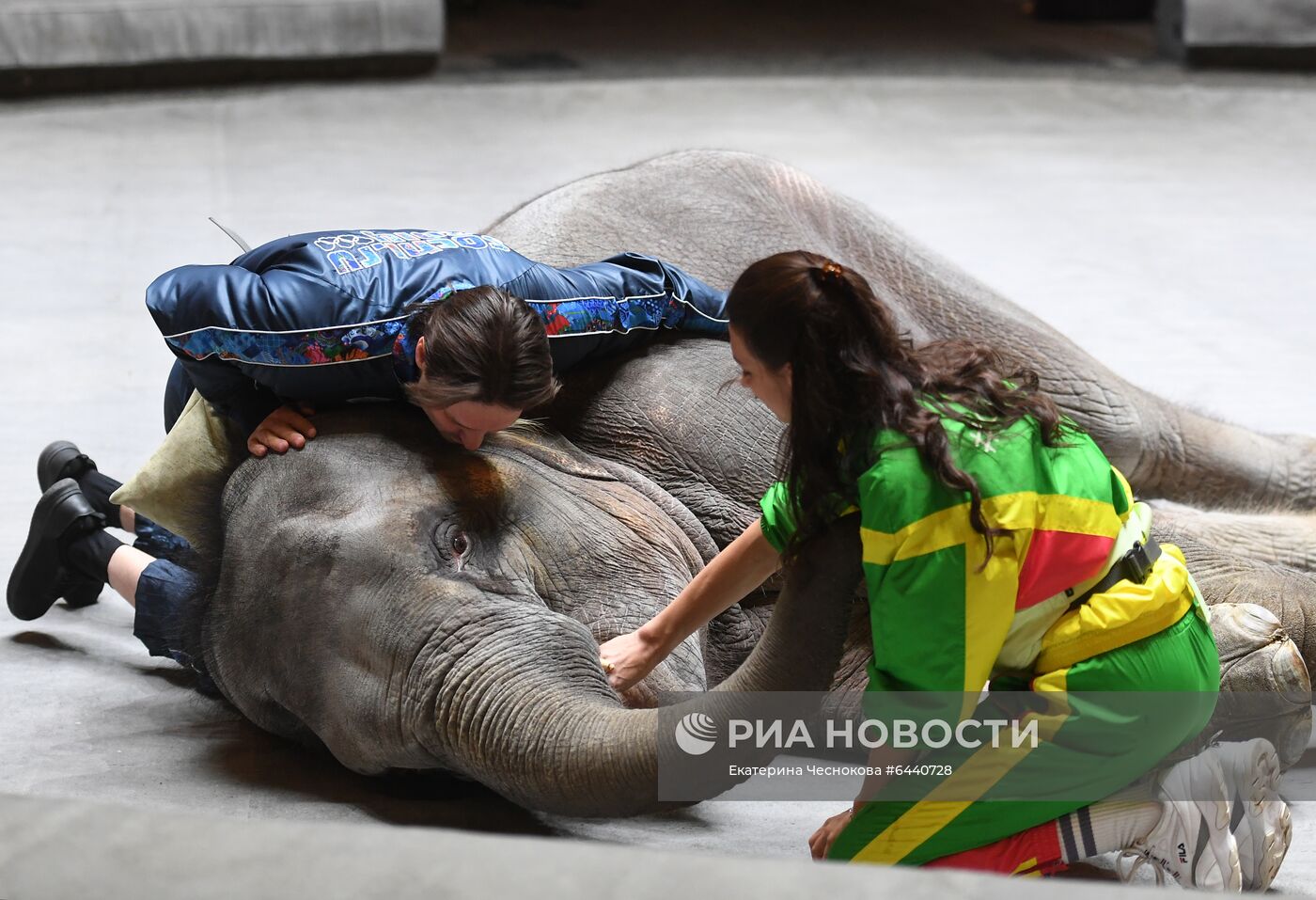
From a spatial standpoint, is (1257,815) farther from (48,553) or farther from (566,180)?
(566,180)

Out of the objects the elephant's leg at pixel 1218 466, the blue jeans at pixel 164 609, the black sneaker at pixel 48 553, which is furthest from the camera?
the elephant's leg at pixel 1218 466

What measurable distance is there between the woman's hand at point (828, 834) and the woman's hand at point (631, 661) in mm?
381

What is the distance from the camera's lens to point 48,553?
3.65 metres

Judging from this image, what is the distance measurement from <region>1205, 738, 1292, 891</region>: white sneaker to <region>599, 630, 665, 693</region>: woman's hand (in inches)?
34.8

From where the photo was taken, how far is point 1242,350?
555cm

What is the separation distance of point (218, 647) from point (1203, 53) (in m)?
8.49

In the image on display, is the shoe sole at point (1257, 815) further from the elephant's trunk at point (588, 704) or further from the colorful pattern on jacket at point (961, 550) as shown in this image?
the elephant's trunk at point (588, 704)

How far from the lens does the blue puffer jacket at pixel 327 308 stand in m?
2.78

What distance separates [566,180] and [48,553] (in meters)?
4.28

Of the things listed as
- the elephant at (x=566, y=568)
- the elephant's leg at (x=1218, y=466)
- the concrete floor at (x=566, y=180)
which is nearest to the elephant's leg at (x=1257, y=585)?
the elephant at (x=566, y=568)

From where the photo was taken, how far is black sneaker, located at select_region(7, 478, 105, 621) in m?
3.64

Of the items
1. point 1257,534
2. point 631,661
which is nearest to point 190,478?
point 631,661

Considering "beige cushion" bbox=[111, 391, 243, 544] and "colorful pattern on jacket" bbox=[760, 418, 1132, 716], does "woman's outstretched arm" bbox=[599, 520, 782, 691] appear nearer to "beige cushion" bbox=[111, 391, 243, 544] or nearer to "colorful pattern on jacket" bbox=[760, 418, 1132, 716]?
"colorful pattern on jacket" bbox=[760, 418, 1132, 716]

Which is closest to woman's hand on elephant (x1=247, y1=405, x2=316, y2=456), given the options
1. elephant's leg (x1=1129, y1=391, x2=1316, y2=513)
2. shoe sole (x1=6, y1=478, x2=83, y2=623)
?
shoe sole (x1=6, y1=478, x2=83, y2=623)
